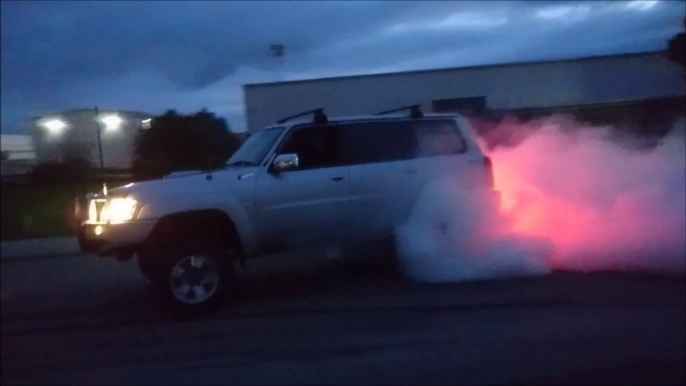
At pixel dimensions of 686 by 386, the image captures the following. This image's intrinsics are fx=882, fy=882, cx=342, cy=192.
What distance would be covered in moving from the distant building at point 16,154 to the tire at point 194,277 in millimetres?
6648

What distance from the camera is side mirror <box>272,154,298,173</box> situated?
991 centimetres

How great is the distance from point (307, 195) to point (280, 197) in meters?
0.35

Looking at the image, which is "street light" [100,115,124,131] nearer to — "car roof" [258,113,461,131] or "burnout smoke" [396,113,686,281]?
"car roof" [258,113,461,131]

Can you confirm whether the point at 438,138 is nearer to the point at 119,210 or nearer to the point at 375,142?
the point at 375,142

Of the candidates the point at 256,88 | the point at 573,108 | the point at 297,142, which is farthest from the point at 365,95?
the point at 297,142

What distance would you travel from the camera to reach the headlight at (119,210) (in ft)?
30.9

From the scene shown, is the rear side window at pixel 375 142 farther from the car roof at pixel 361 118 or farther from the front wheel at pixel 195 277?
the front wheel at pixel 195 277

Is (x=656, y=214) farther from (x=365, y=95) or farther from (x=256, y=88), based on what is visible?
(x=256, y=88)

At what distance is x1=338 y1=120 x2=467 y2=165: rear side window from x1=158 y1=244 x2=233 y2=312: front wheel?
2093 mm

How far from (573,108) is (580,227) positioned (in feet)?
11.1

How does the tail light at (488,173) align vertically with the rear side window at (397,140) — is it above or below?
below

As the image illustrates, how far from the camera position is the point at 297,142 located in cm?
1048

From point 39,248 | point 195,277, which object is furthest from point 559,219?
point 39,248

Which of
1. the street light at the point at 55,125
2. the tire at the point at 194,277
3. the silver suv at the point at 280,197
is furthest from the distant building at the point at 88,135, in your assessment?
the tire at the point at 194,277
